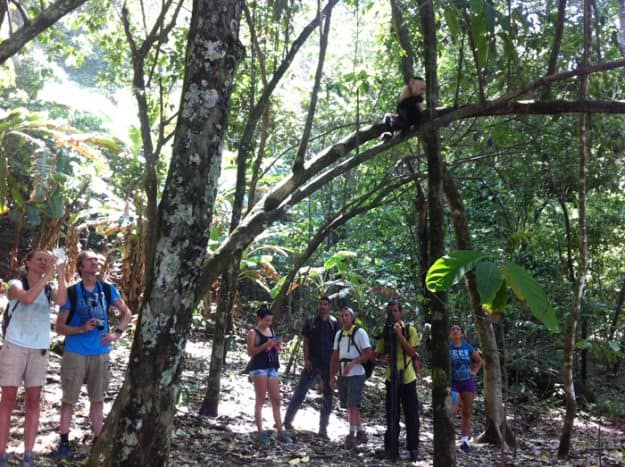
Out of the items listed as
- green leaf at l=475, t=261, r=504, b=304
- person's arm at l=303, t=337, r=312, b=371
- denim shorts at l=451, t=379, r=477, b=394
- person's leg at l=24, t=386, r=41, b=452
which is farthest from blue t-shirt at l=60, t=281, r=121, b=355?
denim shorts at l=451, t=379, r=477, b=394

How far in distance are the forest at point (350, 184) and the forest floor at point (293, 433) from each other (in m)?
0.08

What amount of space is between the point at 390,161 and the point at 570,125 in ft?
8.97

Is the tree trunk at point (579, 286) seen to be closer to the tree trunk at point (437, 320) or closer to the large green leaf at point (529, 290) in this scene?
the tree trunk at point (437, 320)

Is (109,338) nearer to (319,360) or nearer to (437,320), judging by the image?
(437,320)

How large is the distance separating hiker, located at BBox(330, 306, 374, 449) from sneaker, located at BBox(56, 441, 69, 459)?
3.50 meters

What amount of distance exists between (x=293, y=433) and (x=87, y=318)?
3.59 meters

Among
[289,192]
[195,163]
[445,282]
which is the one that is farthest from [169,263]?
[289,192]

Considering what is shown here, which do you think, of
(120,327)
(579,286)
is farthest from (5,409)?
(579,286)

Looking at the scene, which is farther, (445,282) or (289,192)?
(289,192)

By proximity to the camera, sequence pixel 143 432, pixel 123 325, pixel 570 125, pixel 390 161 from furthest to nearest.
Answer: pixel 390 161 → pixel 570 125 → pixel 123 325 → pixel 143 432

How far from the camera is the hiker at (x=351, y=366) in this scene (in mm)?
7848

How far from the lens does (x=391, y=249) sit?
49.5 feet

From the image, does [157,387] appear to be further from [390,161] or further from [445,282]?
[390,161]

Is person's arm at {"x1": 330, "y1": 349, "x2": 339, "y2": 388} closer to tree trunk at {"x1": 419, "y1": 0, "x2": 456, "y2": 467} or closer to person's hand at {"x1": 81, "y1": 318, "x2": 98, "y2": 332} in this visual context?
tree trunk at {"x1": 419, "y1": 0, "x2": 456, "y2": 467}
